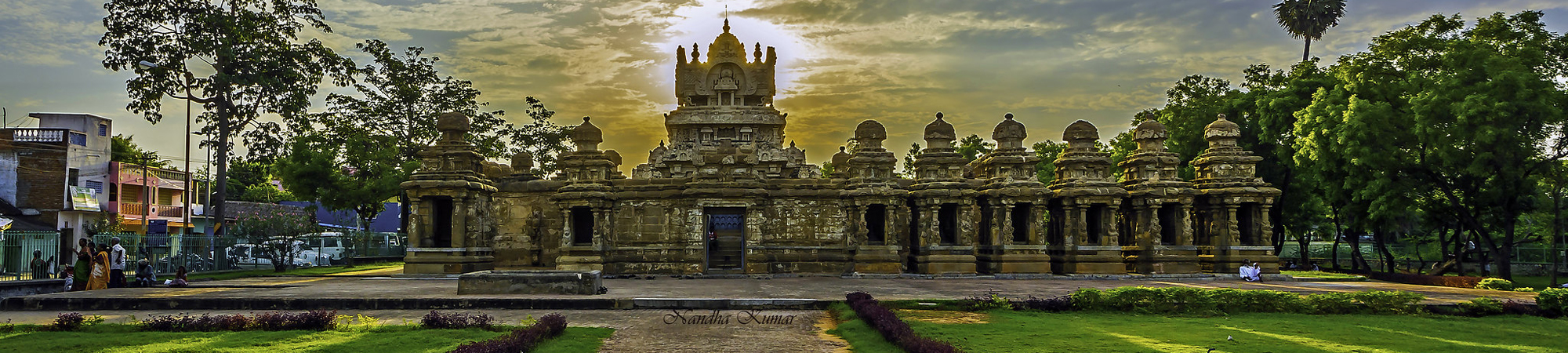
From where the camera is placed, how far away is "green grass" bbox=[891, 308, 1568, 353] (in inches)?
428

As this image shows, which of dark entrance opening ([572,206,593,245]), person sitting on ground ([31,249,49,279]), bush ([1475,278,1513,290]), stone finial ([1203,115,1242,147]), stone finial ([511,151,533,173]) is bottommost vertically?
bush ([1475,278,1513,290])

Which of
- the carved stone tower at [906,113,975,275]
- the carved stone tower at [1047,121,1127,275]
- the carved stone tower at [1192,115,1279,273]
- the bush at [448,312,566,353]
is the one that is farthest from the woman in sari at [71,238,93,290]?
the carved stone tower at [1192,115,1279,273]

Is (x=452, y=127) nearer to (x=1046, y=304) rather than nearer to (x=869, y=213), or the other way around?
(x=869, y=213)

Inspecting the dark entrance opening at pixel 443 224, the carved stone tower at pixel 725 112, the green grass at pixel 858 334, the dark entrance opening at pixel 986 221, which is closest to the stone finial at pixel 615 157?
the carved stone tower at pixel 725 112

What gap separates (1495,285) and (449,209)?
A: 2721 centimetres

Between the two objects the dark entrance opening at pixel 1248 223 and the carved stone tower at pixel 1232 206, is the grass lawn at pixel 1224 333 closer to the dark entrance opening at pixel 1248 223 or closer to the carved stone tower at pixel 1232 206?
the carved stone tower at pixel 1232 206

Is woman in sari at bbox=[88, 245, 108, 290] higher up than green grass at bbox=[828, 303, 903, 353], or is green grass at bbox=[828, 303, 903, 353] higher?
woman in sari at bbox=[88, 245, 108, 290]

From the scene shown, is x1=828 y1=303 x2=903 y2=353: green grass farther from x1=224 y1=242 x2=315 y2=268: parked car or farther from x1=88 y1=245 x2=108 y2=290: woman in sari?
x1=224 y1=242 x2=315 y2=268: parked car

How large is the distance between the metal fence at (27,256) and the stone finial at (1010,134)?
24.3 m

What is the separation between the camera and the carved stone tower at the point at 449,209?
2595 cm

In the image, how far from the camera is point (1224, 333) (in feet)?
40.2

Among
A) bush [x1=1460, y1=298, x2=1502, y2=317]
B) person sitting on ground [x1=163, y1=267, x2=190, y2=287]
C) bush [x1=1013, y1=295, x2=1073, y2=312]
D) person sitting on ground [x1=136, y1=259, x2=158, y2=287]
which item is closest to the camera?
bush [x1=1460, y1=298, x2=1502, y2=317]

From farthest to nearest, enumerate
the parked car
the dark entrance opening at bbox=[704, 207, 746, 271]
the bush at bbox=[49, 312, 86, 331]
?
the parked car → the dark entrance opening at bbox=[704, 207, 746, 271] → the bush at bbox=[49, 312, 86, 331]

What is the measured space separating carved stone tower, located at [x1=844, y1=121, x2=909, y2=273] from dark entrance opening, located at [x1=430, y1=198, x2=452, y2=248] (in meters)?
11.8
